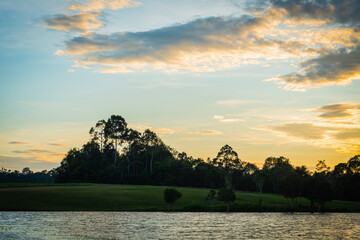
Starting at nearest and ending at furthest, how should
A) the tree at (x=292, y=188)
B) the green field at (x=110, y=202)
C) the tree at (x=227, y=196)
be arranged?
1. the green field at (x=110, y=202)
2. the tree at (x=227, y=196)
3. the tree at (x=292, y=188)

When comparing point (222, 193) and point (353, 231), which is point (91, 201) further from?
point (353, 231)

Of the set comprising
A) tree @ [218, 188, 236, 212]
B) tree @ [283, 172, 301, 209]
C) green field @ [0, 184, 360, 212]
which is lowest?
green field @ [0, 184, 360, 212]

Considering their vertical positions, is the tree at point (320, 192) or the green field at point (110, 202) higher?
the tree at point (320, 192)

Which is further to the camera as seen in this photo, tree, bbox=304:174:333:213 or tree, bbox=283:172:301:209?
tree, bbox=283:172:301:209

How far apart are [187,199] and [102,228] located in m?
76.3

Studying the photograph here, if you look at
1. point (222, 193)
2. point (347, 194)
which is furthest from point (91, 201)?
point (347, 194)

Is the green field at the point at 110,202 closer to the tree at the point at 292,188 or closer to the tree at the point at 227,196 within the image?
the tree at the point at 227,196

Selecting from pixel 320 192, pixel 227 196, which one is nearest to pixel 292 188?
pixel 320 192

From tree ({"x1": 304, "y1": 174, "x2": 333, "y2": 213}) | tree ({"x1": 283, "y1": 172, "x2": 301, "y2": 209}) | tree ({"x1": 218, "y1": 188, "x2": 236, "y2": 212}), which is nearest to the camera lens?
A: tree ({"x1": 218, "y1": 188, "x2": 236, "y2": 212})

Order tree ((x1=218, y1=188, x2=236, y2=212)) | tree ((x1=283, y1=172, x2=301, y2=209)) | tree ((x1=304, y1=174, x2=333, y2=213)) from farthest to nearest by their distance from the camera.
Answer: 1. tree ((x1=283, y1=172, x2=301, y2=209))
2. tree ((x1=304, y1=174, x2=333, y2=213))
3. tree ((x1=218, y1=188, x2=236, y2=212))

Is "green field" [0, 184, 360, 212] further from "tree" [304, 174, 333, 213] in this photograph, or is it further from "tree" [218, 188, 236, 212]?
"tree" [304, 174, 333, 213]

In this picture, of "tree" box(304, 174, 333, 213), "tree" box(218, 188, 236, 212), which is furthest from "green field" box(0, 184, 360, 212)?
"tree" box(304, 174, 333, 213)

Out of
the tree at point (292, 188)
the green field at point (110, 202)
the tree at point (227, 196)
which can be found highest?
Result: the tree at point (292, 188)

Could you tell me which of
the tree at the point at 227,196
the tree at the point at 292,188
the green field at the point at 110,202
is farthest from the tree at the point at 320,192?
the tree at the point at 227,196
